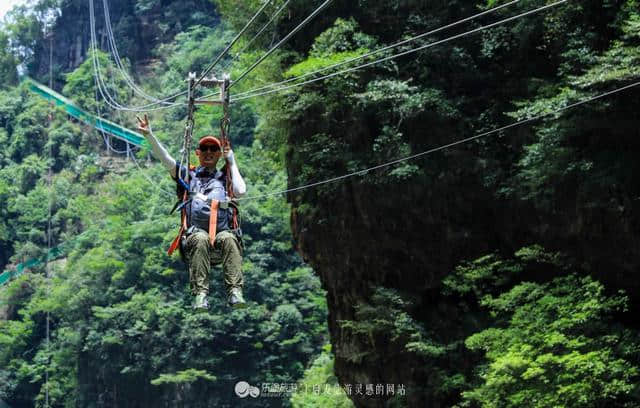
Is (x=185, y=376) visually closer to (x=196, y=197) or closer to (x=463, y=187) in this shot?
(x=463, y=187)

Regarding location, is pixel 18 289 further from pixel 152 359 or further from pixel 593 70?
pixel 593 70

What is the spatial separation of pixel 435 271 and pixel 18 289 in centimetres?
3356

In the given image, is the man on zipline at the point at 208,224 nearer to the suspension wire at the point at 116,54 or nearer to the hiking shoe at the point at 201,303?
the hiking shoe at the point at 201,303

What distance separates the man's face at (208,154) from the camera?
8203 millimetres

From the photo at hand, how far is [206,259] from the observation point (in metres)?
8.07

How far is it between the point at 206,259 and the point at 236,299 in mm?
443

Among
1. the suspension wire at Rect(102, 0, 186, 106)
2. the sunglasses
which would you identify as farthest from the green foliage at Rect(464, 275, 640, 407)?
the suspension wire at Rect(102, 0, 186, 106)

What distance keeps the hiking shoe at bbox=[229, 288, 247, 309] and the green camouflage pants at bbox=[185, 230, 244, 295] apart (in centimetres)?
5

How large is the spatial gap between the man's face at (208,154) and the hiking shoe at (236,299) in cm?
111

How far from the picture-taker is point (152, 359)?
36.6 metres

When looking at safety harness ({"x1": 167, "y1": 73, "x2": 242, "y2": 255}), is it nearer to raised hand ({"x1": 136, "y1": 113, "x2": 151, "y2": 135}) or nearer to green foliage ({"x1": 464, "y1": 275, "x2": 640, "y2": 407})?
raised hand ({"x1": 136, "y1": 113, "x2": 151, "y2": 135})

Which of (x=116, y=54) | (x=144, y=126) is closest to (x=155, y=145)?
(x=144, y=126)

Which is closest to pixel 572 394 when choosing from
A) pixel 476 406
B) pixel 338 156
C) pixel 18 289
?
pixel 476 406

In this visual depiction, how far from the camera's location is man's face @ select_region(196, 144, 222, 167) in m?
8.20
